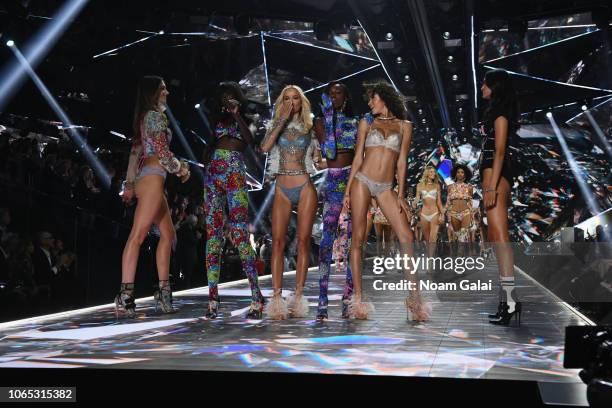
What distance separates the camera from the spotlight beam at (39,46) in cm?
888

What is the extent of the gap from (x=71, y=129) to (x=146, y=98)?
6.23 metres

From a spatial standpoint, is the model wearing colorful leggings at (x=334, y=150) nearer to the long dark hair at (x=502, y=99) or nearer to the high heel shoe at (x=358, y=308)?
the high heel shoe at (x=358, y=308)

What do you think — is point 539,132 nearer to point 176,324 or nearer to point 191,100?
point 191,100

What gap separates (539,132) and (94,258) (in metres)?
13.1

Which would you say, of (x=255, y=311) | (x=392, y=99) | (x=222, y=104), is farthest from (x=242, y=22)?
(x=255, y=311)

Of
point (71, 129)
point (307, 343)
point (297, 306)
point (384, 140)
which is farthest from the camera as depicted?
point (71, 129)

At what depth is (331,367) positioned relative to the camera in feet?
8.20

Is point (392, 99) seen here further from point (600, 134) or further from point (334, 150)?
point (600, 134)

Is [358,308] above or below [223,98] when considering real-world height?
below

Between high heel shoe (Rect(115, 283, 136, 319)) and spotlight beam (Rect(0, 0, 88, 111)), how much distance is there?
17.6 ft

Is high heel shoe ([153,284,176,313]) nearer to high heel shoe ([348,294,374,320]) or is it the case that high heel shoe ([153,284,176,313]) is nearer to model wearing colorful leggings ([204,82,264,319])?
model wearing colorful leggings ([204,82,264,319])

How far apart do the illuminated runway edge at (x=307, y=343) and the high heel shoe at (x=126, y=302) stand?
0.32ft

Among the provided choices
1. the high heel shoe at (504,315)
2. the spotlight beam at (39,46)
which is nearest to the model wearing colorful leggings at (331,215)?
the high heel shoe at (504,315)

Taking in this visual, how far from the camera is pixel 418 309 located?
168 inches
